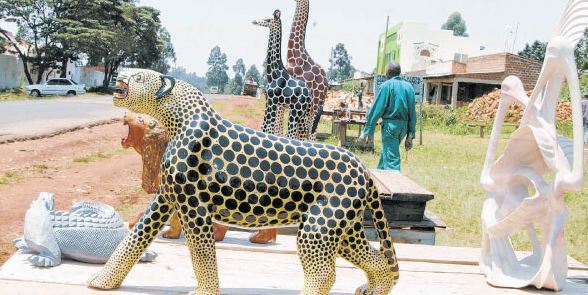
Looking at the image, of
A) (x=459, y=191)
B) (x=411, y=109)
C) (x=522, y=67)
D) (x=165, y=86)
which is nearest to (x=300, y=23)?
(x=411, y=109)

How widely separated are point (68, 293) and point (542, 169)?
11.1 feet

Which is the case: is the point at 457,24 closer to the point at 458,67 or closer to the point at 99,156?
the point at 458,67

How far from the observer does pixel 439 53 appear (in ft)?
166

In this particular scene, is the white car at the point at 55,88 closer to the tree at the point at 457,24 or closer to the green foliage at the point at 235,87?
the green foliage at the point at 235,87

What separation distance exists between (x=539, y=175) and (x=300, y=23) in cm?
289

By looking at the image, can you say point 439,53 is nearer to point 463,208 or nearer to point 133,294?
point 463,208

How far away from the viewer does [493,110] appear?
2730 cm

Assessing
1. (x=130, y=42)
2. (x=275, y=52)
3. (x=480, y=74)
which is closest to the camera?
(x=275, y=52)

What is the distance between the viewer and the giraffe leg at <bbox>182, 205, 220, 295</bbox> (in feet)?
10.3

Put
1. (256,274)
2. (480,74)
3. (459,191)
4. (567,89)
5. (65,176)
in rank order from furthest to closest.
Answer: (480,74)
(567,89)
(459,191)
(65,176)
(256,274)

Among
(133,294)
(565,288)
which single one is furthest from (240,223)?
(565,288)

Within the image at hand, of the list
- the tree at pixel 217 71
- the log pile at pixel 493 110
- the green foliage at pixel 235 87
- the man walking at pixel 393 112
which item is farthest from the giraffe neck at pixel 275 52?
the tree at pixel 217 71

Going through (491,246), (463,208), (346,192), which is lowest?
(463,208)

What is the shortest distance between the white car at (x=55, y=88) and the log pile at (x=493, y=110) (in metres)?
23.1
